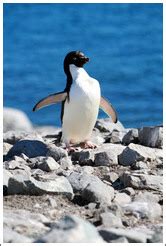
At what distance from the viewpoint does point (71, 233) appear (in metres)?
4.67

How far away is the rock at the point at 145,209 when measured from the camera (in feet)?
19.0

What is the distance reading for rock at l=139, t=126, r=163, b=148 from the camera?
823 cm

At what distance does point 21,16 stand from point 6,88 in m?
22.8

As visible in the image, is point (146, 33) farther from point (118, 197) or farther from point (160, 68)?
point (118, 197)

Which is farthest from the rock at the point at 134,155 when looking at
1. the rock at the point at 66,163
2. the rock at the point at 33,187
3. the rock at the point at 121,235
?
the rock at the point at 121,235

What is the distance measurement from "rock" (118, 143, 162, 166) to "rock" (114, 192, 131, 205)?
117 centimetres

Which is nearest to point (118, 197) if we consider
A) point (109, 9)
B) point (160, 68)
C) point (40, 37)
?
point (160, 68)

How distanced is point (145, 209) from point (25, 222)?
91 centimetres

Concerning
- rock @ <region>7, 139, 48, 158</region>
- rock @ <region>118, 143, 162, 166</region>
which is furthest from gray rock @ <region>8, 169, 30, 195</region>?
rock @ <region>7, 139, 48, 158</region>

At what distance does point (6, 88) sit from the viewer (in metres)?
21.6

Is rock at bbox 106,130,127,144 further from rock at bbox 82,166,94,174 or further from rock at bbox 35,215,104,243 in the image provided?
rock at bbox 35,215,104,243

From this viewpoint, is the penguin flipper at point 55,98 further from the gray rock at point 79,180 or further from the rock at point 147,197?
the rock at point 147,197

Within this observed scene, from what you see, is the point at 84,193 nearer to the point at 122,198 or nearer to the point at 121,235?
the point at 122,198

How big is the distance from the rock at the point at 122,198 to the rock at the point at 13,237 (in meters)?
1.12
